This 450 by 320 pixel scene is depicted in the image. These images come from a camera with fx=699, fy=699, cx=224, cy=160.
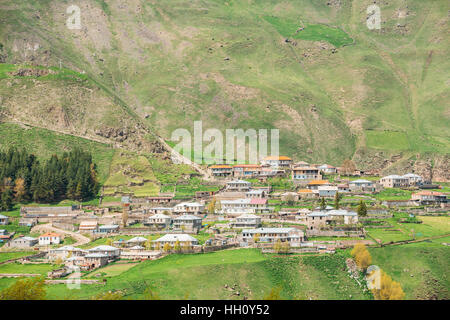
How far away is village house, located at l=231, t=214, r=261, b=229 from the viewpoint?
4326 inches

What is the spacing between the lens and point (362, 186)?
135m

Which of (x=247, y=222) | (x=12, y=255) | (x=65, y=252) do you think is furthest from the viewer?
(x=247, y=222)

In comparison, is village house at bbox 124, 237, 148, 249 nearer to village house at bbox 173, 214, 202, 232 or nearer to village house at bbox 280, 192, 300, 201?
village house at bbox 173, 214, 202, 232

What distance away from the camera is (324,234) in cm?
10425

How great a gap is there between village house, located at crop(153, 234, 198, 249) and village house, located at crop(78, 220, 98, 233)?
18.3 metres

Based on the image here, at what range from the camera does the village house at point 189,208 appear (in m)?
122

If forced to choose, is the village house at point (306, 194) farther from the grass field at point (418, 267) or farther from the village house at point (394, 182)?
the grass field at point (418, 267)

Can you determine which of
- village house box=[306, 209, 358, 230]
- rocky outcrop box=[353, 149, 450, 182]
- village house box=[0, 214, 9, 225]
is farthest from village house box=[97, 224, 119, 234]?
rocky outcrop box=[353, 149, 450, 182]

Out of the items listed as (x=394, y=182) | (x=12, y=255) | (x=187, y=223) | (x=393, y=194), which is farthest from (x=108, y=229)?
(x=394, y=182)

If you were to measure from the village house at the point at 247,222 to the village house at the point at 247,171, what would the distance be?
36816 mm

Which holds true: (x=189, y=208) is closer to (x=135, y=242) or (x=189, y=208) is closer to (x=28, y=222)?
(x=135, y=242)

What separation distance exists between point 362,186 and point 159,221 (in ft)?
138
